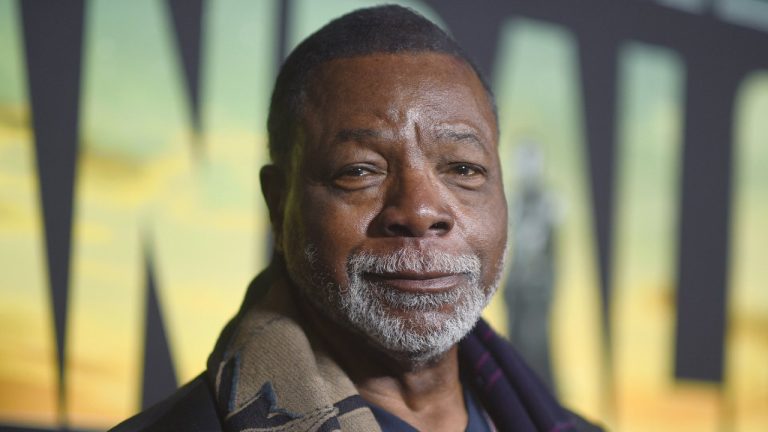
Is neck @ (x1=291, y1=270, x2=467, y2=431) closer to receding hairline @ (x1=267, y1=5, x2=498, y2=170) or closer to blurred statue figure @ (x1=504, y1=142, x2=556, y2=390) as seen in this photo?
receding hairline @ (x1=267, y1=5, x2=498, y2=170)

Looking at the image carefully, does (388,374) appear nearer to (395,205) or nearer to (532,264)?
(395,205)

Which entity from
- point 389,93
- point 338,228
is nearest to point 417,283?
point 338,228

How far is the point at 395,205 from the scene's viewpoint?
41.9 inches

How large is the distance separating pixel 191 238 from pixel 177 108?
0.30 meters

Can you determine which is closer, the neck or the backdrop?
the neck

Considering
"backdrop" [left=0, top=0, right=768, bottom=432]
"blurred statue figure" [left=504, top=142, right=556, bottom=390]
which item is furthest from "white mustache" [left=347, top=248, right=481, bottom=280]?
"blurred statue figure" [left=504, top=142, right=556, bottom=390]

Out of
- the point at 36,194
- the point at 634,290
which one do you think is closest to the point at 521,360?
the point at 36,194

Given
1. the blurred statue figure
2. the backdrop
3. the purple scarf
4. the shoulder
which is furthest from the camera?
the blurred statue figure

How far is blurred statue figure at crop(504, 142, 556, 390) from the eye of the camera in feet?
8.12

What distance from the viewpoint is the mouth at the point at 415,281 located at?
3.48 feet

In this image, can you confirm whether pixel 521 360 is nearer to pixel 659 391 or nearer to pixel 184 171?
pixel 184 171

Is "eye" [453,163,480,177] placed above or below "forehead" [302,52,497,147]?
below

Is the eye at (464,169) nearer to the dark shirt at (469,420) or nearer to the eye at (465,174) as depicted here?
the eye at (465,174)

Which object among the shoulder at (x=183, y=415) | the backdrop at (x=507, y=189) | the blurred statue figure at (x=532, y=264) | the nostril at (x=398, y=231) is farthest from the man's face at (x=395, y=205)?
the blurred statue figure at (x=532, y=264)
